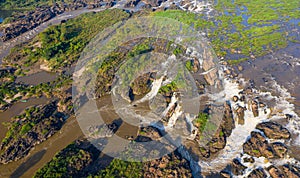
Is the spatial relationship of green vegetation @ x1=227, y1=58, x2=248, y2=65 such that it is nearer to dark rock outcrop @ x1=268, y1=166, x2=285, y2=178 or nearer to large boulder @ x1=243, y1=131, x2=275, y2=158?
large boulder @ x1=243, y1=131, x2=275, y2=158

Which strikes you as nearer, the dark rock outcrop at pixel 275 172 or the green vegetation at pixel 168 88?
the dark rock outcrop at pixel 275 172

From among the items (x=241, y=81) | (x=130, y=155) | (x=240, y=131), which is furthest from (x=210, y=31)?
(x=130, y=155)

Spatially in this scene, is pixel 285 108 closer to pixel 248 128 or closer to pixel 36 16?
pixel 248 128

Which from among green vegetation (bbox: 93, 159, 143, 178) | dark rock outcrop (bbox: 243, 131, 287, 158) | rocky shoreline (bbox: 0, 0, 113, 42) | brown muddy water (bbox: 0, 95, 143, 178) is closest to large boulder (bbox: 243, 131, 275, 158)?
dark rock outcrop (bbox: 243, 131, 287, 158)

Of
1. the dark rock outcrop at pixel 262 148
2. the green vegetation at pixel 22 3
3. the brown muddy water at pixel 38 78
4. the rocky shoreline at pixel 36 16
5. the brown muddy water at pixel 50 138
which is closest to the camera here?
the brown muddy water at pixel 50 138

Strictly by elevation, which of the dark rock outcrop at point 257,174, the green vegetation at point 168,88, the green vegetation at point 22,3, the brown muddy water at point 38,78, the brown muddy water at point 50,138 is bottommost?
the dark rock outcrop at point 257,174

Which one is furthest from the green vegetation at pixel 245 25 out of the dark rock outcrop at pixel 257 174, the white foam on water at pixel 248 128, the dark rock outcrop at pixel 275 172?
the dark rock outcrop at pixel 257 174

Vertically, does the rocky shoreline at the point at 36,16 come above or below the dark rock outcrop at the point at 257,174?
above

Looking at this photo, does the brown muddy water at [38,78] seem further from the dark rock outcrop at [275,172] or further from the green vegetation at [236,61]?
the dark rock outcrop at [275,172]

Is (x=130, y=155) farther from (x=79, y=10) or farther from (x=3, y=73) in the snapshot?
(x=79, y=10)

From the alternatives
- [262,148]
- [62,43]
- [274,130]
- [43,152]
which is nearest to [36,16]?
[62,43]

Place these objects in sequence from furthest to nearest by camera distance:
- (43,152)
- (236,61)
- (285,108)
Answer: (236,61) < (285,108) < (43,152)
